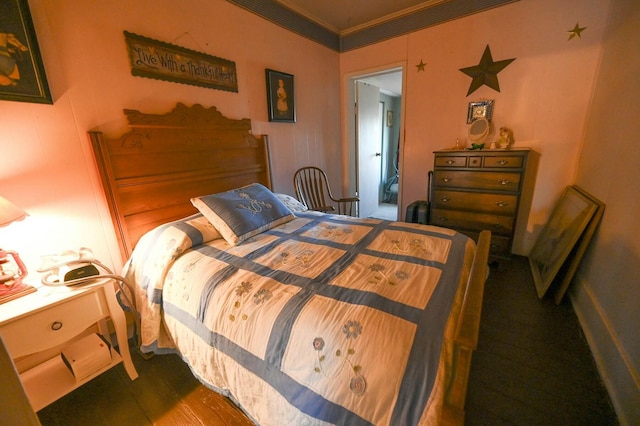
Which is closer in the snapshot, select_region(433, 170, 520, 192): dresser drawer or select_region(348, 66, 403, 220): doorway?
select_region(433, 170, 520, 192): dresser drawer

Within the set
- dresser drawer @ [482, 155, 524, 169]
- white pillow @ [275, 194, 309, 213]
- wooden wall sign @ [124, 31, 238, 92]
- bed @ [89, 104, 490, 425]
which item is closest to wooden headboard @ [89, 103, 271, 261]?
bed @ [89, 104, 490, 425]

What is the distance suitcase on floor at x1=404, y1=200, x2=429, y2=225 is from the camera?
9.19ft

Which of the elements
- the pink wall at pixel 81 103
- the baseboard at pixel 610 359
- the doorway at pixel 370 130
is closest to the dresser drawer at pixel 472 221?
→ the baseboard at pixel 610 359

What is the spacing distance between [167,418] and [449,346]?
4.45 ft

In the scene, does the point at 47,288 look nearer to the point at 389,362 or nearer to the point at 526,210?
the point at 389,362

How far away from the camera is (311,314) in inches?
36.1

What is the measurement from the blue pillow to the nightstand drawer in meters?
0.69

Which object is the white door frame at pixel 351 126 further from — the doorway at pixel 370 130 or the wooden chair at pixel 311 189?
the wooden chair at pixel 311 189

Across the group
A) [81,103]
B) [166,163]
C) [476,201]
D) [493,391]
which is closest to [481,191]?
[476,201]

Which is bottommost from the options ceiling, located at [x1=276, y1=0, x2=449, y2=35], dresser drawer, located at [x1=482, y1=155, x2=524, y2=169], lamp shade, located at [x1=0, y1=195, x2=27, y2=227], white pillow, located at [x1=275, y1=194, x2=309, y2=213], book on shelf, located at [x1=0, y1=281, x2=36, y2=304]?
book on shelf, located at [x1=0, y1=281, x2=36, y2=304]

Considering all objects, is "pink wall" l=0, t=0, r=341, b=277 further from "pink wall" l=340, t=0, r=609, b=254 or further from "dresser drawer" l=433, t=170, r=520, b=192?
"dresser drawer" l=433, t=170, r=520, b=192

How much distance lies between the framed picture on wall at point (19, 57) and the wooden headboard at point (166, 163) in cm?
30

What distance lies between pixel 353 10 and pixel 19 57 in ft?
9.00

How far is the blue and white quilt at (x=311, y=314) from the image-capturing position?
750 mm
